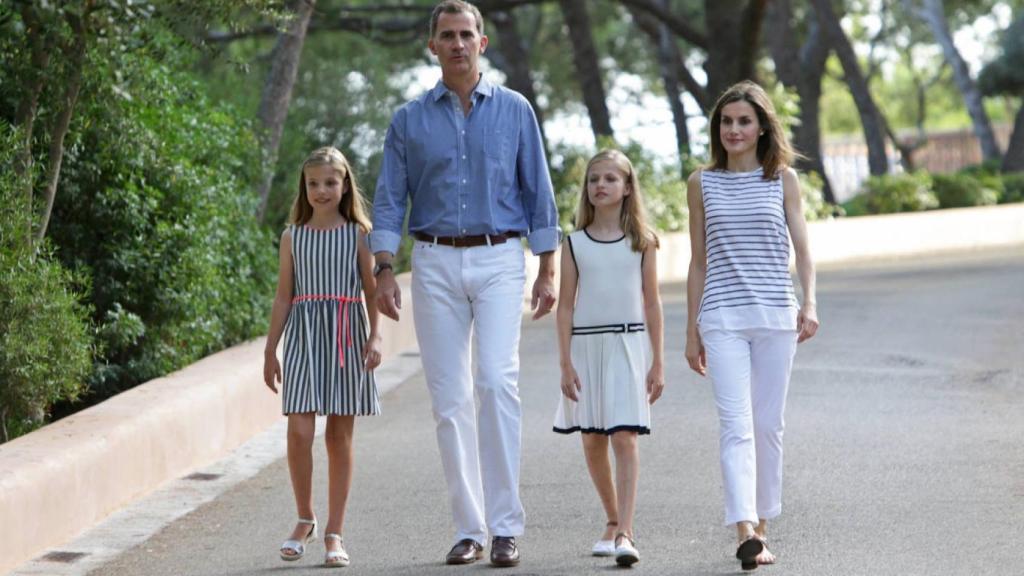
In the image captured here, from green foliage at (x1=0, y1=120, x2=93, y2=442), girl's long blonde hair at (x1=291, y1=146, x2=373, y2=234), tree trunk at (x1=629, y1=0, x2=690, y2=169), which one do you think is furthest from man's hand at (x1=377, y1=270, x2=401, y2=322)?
tree trunk at (x1=629, y1=0, x2=690, y2=169)

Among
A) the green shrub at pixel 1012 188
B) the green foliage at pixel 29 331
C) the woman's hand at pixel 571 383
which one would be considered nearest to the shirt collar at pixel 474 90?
the woman's hand at pixel 571 383

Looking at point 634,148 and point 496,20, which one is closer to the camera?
point 634,148

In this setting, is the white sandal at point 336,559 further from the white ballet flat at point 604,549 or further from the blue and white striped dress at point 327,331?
the white ballet flat at point 604,549

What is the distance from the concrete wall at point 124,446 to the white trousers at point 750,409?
2608 millimetres

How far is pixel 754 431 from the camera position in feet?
21.2

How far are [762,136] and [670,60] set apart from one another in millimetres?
30227

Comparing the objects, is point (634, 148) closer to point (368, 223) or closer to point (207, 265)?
point (207, 265)

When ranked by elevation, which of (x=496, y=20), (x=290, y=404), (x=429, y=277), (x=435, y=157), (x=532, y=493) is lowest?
(x=532, y=493)

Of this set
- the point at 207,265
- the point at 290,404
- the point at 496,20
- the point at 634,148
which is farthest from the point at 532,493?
the point at 496,20

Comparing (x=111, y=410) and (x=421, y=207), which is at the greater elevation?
(x=421, y=207)

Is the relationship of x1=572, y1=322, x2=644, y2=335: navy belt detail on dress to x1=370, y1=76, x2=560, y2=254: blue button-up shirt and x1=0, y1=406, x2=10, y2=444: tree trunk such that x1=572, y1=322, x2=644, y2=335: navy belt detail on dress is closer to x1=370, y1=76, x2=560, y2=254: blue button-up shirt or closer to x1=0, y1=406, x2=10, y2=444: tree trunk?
x1=370, y1=76, x2=560, y2=254: blue button-up shirt

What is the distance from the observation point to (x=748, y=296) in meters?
6.31

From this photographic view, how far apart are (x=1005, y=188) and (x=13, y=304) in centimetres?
2705

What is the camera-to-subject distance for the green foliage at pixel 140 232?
1012cm
